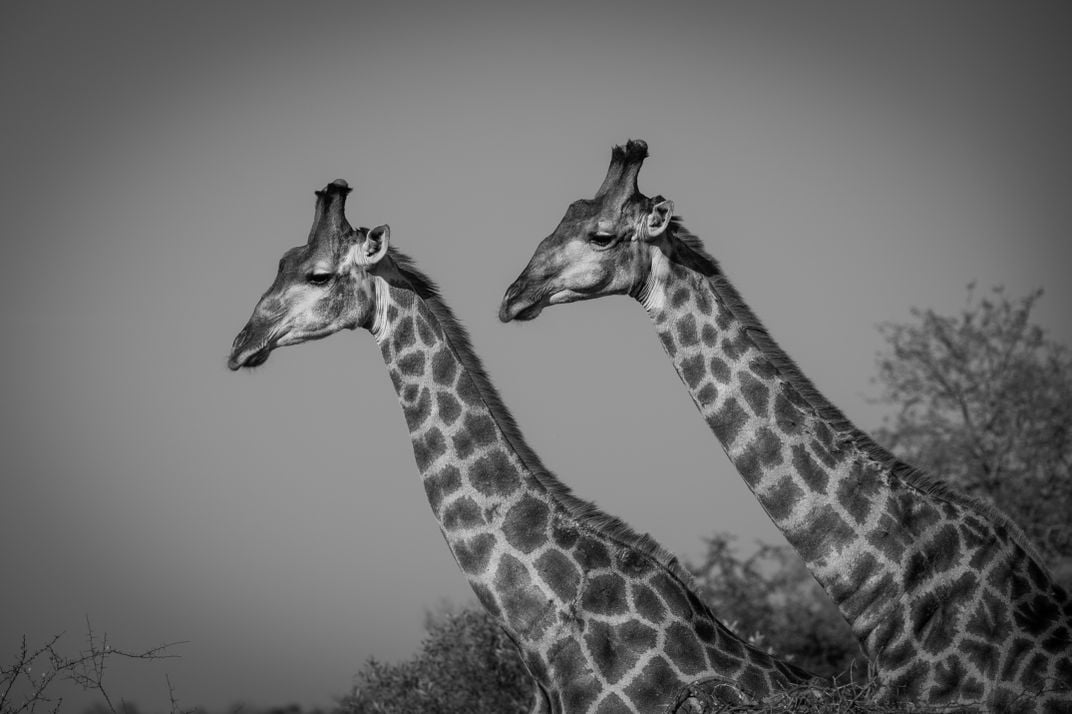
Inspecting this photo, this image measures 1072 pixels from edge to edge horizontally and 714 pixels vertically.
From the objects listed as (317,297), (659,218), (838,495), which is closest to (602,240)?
Result: (659,218)

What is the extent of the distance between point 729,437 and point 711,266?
1.53 m

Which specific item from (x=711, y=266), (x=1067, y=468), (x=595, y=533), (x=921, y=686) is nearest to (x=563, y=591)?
(x=595, y=533)

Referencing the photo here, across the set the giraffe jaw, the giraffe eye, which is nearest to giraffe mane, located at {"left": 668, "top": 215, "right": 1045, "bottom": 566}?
the giraffe eye

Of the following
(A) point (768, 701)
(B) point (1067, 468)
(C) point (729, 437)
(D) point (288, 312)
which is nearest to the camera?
(A) point (768, 701)

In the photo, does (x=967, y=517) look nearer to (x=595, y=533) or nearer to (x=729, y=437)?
(x=729, y=437)

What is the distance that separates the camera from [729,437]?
8.97 metres

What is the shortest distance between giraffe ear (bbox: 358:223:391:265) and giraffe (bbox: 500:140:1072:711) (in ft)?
3.38

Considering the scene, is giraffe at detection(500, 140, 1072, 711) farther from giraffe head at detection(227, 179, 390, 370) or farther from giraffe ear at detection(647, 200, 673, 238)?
giraffe head at detection(227, 179, 390, 370)

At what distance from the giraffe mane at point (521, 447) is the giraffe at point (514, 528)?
0.04 feet

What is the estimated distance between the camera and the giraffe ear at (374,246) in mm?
9836

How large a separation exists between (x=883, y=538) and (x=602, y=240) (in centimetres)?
305

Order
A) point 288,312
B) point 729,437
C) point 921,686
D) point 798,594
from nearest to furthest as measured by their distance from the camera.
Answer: point 921,686, point 729,437, point 288,312, point 798,594

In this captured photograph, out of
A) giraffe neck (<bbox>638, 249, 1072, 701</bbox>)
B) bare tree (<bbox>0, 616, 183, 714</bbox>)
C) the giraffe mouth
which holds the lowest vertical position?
giraffe neck (<bbox>638, 249, 1072, 701</bbox>)

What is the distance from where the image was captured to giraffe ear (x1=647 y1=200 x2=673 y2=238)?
31.7ft
